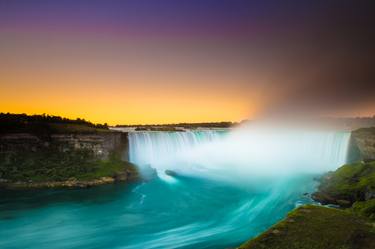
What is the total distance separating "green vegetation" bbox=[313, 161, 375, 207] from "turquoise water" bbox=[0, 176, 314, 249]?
7.83 ft

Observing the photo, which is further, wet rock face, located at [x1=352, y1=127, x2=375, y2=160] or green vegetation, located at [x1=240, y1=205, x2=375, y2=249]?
wet rock face, located at [x1=352, y1=127, x2=375, y2=160]

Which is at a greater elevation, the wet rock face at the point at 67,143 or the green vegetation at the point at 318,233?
the wet rock face at the point at 67,143

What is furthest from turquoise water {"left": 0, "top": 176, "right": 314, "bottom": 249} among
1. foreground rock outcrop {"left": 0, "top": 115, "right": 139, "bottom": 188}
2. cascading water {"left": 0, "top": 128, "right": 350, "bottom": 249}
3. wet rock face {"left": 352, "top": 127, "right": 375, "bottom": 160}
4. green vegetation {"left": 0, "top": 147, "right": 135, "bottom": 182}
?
wet rock face {"left": 352, "top": 127, "right": 375, "bottom": 160}

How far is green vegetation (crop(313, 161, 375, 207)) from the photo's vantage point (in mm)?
24639

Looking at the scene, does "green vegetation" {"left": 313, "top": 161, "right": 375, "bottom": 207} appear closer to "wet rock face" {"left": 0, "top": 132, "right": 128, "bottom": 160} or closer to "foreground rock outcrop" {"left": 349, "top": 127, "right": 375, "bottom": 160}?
"foreground rock outcrop" {"left": 349, "top": 127, "right": 375, "bottom": 160}

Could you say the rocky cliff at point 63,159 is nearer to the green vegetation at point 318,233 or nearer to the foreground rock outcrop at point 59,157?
the foreground rock outcrop at point 59,157

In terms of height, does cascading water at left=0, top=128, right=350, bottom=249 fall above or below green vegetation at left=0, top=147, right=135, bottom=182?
below

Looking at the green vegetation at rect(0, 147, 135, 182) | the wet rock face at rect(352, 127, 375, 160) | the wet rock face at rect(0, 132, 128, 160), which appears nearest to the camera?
the green vegetation at rect(0, 147, 135, 182)

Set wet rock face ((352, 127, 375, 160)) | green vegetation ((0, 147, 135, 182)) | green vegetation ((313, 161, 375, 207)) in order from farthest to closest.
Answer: wet rock face ((352, 127, 375, 160)), green vegetation ((0, 147, 135, 182)), green vegetation ((313, 161, 375, 207))

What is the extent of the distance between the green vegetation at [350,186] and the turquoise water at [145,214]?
7.83 ft

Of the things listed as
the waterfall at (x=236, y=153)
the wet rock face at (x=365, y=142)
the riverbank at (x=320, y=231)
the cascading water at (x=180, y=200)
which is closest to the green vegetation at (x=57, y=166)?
the cascading water at (x=180, y=200)

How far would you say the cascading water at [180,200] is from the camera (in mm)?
21531

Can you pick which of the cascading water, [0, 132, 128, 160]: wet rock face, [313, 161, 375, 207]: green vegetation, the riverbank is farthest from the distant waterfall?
the riverbank

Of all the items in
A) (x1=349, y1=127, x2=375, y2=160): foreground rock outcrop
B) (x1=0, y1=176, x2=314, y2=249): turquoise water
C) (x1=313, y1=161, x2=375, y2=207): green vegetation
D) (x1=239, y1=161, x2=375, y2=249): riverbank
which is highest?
(x1=349, y1=127, x2=375, y2=160): foreground rock outcrop
